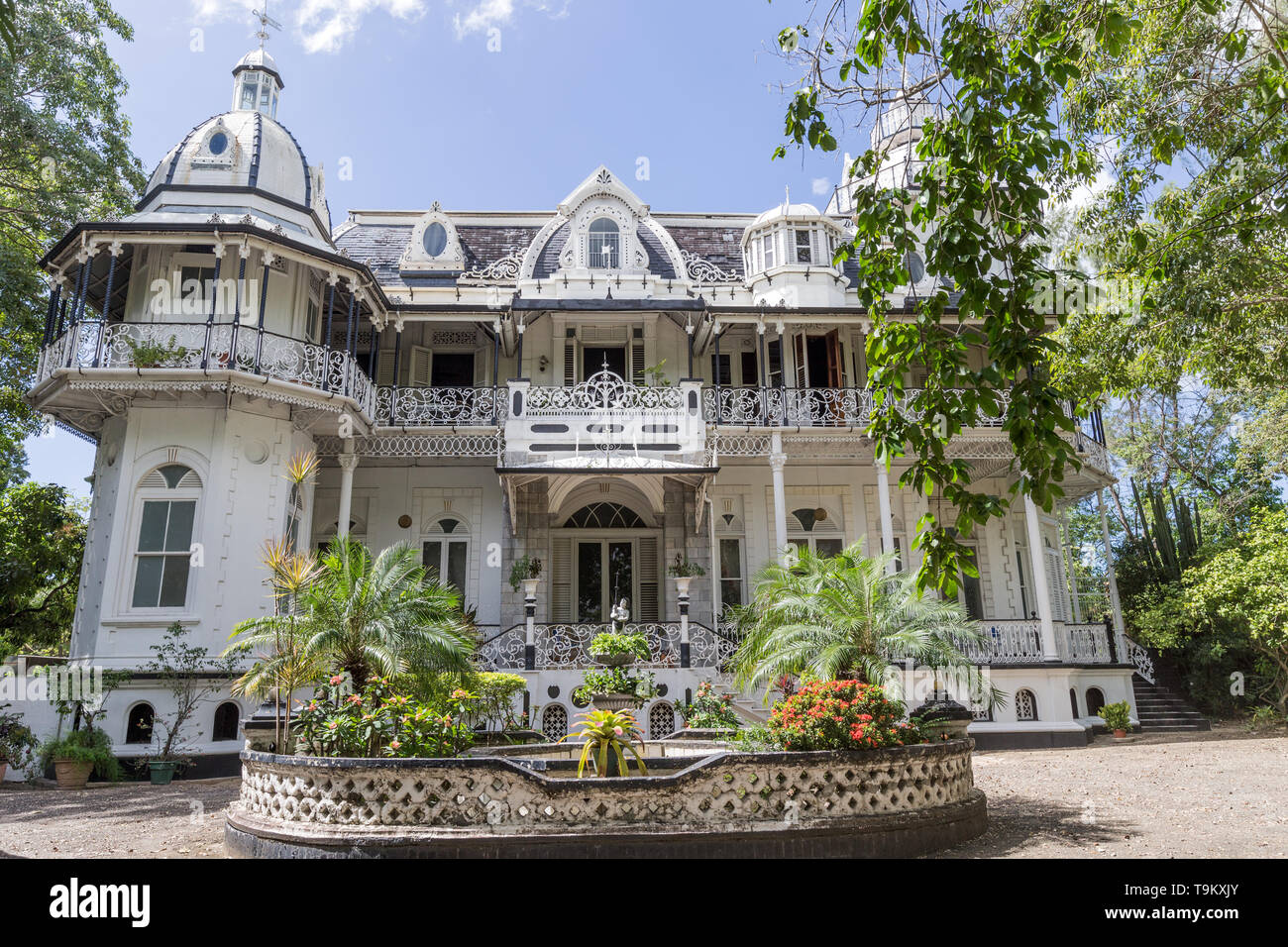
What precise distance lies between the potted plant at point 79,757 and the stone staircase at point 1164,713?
19.5 m

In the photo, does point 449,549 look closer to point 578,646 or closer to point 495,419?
point 495,419

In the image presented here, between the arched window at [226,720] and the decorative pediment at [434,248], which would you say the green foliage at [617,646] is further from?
the decorative pediment at [434,248]

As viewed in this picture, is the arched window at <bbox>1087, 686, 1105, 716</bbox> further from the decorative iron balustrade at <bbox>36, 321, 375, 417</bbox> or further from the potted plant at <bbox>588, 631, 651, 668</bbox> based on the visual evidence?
the decorative iron balustrade at <bbox>36, 321, 375, 417</bbox>

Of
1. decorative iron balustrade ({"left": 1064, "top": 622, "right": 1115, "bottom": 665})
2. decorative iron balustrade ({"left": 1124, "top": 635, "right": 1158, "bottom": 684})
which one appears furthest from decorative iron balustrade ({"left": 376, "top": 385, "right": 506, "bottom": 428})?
decorative iron balustrade ({"left": 1124, "top": 635, "right": 1158, "bottom": 684})

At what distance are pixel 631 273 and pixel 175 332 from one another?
9067 millimetres

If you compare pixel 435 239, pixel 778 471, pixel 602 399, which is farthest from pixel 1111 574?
pixel 435 239

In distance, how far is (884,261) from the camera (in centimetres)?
465

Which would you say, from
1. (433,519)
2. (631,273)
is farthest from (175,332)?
(631,273)

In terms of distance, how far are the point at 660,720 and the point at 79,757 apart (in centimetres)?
877

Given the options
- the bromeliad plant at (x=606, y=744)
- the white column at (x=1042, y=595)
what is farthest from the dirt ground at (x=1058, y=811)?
the bromeliad plant at (x=606, y=744)

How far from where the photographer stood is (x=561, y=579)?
57.4 ft

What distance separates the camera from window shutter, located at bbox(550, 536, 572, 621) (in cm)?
1730

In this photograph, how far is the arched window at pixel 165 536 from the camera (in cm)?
1378
